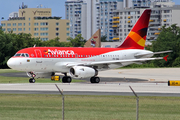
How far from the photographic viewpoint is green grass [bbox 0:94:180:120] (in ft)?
63.1

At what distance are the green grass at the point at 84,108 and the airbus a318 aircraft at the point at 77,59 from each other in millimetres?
12288

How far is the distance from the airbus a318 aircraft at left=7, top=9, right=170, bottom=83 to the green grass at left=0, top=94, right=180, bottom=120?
12.3m

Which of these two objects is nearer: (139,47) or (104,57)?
(104,57)

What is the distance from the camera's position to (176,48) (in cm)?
10875

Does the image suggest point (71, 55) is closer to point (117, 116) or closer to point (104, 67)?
point (104, 67)

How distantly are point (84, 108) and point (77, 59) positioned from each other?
20170mm

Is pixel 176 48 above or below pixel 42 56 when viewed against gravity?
below

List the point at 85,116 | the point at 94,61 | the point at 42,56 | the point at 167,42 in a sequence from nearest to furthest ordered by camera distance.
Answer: the point at 85,116, the point at 42,56, the point at 94,61, the point at 167,42

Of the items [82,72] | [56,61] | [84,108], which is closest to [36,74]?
[56,61]

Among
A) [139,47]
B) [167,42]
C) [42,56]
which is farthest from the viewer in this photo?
[167,42]

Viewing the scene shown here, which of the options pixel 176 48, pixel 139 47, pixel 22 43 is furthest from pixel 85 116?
pixel 176 48

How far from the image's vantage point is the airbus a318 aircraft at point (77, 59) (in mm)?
39188

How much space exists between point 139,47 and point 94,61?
704cm

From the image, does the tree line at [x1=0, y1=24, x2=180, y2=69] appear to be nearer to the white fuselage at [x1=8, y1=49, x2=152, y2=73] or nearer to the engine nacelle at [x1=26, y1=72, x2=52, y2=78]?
the white fuselage at [x1=8, y1=49, x2=152, y2=73]
